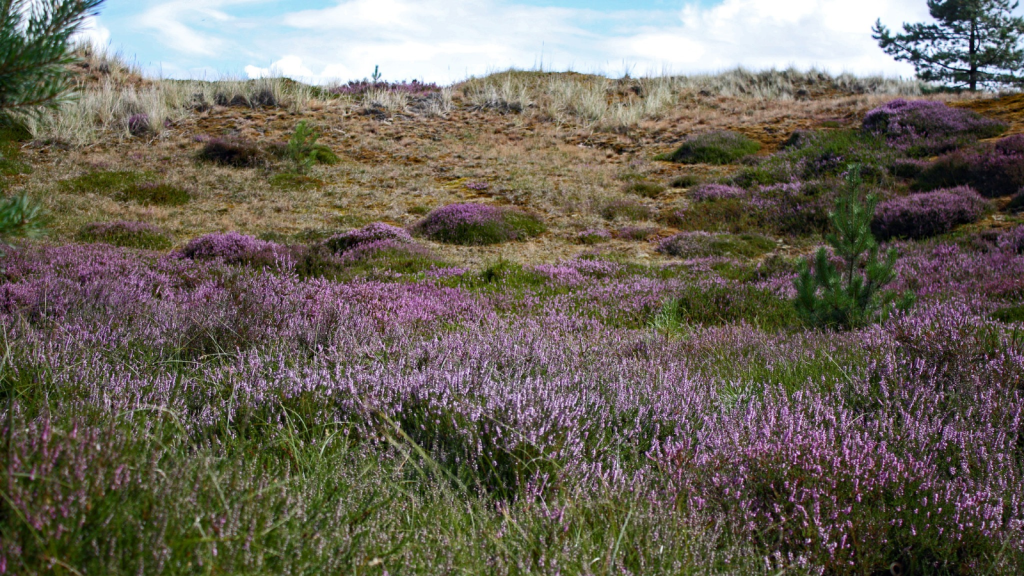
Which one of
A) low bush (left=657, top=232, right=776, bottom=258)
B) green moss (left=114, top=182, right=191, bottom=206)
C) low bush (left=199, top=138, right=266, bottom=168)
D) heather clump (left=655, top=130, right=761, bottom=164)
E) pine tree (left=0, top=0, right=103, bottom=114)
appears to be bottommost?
low bush (left=657, top=232, right=776, bottom=258)

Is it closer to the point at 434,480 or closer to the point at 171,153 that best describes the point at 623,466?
the point at 434,480

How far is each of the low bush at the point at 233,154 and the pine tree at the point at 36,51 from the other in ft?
50.4

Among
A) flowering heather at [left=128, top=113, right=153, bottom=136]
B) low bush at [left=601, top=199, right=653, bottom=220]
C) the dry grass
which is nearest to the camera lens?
the dry grass

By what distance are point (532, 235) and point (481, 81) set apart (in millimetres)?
18603

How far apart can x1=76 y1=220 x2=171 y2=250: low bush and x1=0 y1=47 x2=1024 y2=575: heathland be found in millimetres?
65

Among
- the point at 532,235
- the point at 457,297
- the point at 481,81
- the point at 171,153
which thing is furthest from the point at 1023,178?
the point at 481,81

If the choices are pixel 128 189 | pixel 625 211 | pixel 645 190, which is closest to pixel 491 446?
pixel 625 211

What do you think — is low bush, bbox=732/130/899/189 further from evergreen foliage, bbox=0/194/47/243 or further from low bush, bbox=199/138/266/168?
evergreen foliage, bbox=0/194/47/243

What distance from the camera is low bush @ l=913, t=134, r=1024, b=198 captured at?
1125 centimetres

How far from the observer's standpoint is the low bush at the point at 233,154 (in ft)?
54.3

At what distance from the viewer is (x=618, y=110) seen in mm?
23062

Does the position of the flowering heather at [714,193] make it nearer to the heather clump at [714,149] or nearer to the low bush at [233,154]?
the heather clump at [714,149]

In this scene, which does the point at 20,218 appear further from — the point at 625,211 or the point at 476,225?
the point at 625,211

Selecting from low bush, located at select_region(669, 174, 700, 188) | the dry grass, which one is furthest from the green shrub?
low bush, located at select_region(669, 174, 700, 188)
